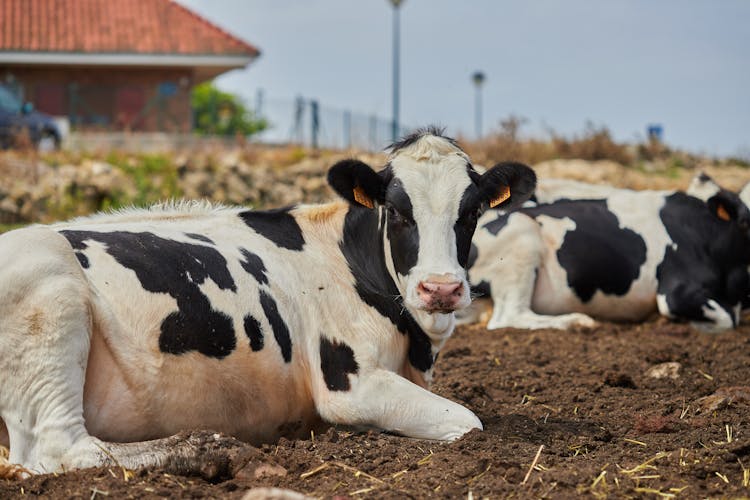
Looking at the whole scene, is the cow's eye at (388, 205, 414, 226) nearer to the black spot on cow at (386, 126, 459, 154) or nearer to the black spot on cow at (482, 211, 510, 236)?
the black spot on cow at (386, 126, 459, 154)

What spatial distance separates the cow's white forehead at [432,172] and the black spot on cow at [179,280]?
124 cm

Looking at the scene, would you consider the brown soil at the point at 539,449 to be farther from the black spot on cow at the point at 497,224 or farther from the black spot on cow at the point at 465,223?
the black spot on cow at the point at 497,224

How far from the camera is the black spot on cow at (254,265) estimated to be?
6.05m

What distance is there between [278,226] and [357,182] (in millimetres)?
658

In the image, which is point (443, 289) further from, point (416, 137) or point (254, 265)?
point (416, 137)

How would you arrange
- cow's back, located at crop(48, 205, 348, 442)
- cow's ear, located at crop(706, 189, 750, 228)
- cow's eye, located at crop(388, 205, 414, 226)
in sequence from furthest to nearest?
cow's ear, located at crop(706, 189, 750, 228) < cow's eye, located at crop(388, 205, 414, 226) < cow's back, located at crop(48, 205, 348, 442)

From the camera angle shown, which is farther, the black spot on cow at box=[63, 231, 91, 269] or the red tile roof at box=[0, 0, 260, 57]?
the red tile roof at box=[0, 0, 260, 57]

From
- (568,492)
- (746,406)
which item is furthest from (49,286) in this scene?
(746,406)

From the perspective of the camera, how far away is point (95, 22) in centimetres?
3750

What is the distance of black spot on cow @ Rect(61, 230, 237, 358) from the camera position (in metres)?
5.47

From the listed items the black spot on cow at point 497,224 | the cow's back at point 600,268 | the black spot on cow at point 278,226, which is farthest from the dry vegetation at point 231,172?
the black spot on cow at point 278,226

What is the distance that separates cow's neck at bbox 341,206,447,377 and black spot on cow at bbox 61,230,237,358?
39.6 inches

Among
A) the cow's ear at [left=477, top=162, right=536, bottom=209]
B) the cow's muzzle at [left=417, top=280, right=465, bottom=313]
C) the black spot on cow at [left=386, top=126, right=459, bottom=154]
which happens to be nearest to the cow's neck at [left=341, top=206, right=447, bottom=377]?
the black spot on cow at [left=386, top=126, right=459, bottom=154]

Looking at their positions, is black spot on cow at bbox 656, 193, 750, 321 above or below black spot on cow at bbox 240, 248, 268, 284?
below
